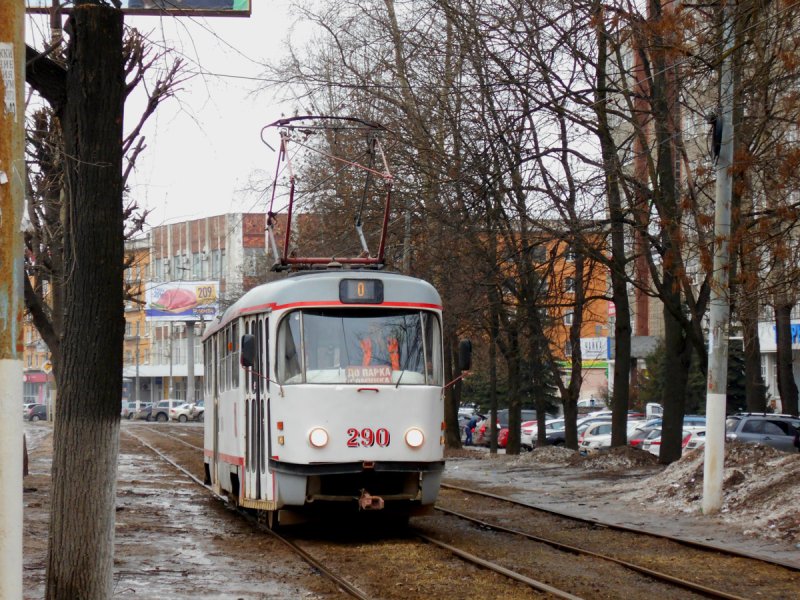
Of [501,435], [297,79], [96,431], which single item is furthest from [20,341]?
[501,435]

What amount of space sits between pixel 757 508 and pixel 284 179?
13487 millimetres

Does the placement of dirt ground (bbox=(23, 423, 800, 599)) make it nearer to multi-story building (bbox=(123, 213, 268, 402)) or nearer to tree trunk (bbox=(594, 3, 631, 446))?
tree trunk (bbox=(594, 3, 631, 446))

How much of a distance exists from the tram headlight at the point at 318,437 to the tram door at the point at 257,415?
1.00 metres

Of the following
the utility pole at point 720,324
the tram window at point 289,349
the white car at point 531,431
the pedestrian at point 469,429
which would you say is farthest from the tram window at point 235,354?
the pedestrian at point 469,429

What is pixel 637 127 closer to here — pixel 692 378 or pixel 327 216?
pixel 327 216

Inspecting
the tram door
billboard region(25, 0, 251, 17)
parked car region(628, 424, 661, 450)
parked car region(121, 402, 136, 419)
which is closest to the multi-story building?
parked car region(121, 402, 136, 419)

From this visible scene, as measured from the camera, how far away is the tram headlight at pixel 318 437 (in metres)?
13.4

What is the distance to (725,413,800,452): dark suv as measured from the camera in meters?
29.2

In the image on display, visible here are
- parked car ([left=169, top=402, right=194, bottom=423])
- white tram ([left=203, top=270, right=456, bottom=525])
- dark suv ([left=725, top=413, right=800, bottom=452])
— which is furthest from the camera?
parked car ([left=169, top=402, right=194, bottom=423])

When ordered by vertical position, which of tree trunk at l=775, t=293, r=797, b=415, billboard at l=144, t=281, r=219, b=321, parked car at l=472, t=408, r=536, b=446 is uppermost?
billboard at l=144, t=281, r=219, b=321

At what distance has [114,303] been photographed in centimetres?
791

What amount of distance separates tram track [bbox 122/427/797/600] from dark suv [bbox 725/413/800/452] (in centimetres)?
1404

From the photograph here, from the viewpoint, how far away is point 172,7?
25.2 ft

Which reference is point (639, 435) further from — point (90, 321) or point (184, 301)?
point (184, 301)
